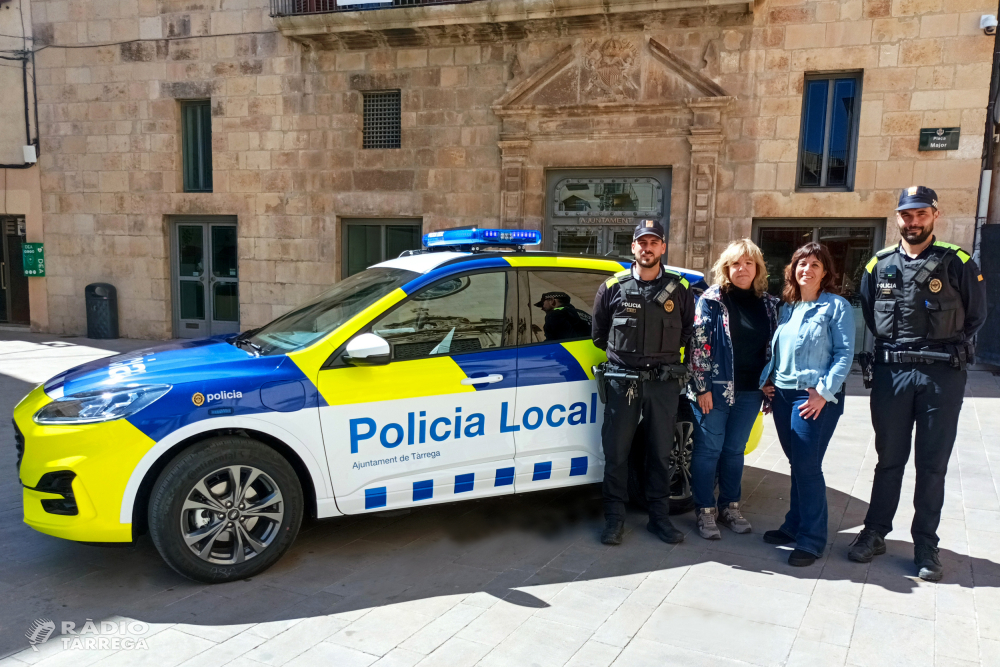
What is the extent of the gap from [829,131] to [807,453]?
318 inches

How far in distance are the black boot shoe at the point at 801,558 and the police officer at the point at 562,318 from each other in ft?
5.79

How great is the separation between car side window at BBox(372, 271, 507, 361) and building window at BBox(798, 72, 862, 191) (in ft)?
26.6

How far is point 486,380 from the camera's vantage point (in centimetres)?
417

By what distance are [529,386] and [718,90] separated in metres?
8.00

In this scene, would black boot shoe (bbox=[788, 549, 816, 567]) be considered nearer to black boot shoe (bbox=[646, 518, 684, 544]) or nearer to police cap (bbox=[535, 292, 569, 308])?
black boot shoe (bbox=[646, 518, 684, 544])

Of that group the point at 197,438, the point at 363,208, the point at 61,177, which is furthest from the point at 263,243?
the point at 197,438

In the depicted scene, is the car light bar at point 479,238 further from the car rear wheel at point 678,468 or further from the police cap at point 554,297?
the car rear wheel at point 678,468

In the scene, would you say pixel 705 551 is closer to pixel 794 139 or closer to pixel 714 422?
pixel 714 422

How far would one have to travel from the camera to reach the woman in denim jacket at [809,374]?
3.94 m

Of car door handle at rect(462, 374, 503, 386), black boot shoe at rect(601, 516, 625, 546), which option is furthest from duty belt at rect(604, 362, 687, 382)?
black boot shoe at rect(601, 516, 625, 546)

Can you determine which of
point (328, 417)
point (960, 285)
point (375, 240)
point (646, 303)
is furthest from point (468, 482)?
point (375, 240)

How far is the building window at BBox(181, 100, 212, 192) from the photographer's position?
44.2ft

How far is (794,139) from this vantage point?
10.5m

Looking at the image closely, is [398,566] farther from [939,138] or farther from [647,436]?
[939,138]
